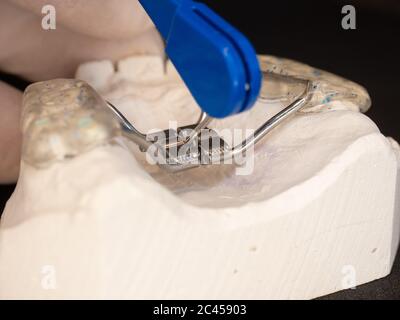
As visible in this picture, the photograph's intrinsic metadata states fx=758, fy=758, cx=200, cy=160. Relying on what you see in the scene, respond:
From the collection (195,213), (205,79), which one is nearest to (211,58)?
(205,79)

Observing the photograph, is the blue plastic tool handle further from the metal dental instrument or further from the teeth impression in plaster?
the teeth impression in plaster

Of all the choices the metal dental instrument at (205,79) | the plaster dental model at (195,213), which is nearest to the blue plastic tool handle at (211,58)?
the metal dental instrument at (205,79)

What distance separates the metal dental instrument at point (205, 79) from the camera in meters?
0.72

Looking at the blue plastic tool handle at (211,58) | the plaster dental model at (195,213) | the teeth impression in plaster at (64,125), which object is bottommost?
the plaster dental model at (195,213)

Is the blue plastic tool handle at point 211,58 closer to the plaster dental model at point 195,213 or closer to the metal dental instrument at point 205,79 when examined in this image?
the metal dental instrument at point 205,79

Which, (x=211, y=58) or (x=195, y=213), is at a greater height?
(x=211, y=58)

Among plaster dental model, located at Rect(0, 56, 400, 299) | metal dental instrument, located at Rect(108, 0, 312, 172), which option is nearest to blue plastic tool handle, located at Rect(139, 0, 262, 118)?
metal dental instrument, located at Rect(108, 0, 312, 172)

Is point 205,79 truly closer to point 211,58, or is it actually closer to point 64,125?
point 211,58

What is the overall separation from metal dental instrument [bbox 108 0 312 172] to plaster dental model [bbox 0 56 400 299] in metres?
0.03

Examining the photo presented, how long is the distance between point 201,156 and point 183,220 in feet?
0.53

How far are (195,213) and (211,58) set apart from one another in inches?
6.3

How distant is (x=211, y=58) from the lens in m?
0.74

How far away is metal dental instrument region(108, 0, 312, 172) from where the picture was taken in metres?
0.72
